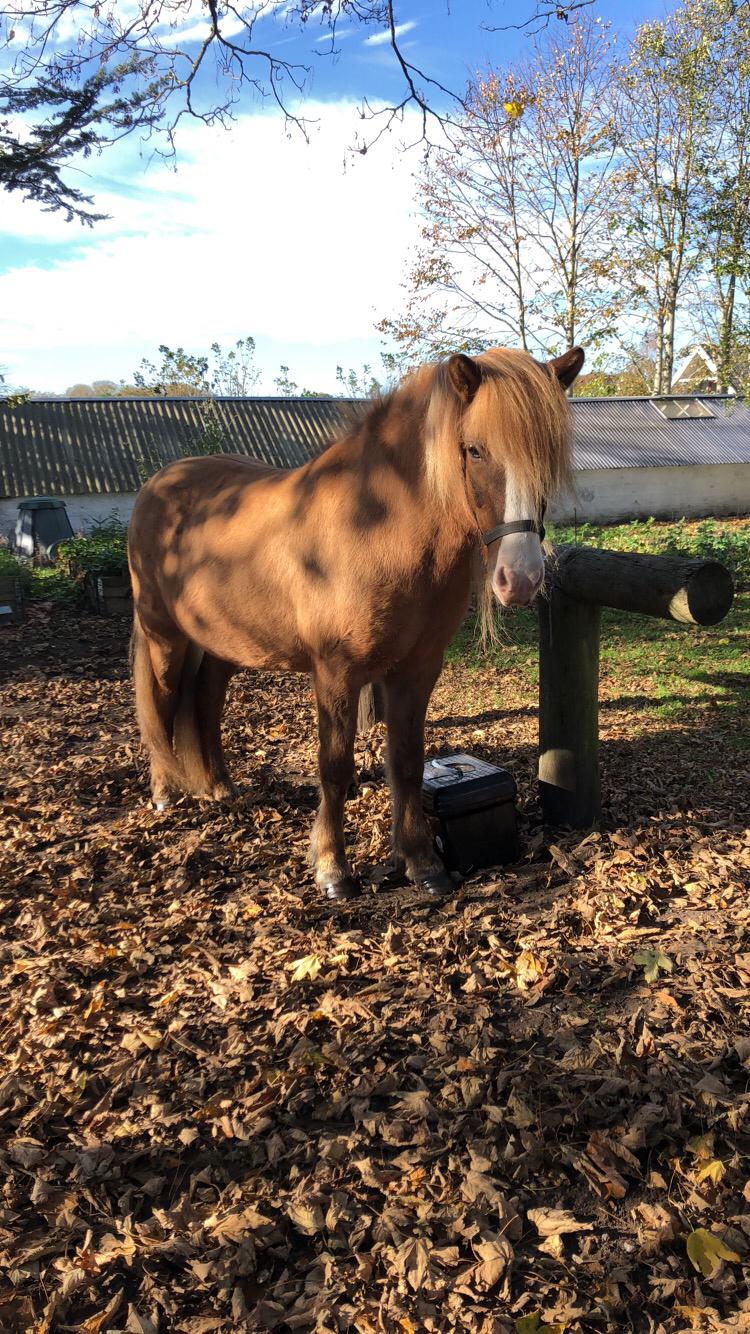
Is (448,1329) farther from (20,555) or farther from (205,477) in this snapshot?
(20,555)

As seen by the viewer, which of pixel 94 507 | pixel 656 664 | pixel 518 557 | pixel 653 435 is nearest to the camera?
pixel 518 557

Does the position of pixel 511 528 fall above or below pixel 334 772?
above

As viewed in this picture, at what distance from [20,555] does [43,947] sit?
39.4 feet

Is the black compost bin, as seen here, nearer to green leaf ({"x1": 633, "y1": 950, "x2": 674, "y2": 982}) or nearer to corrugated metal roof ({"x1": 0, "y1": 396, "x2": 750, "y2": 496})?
corrugated metal roof ({"x1": 0, "y1": 396, "x2": 750, "y2": 496})

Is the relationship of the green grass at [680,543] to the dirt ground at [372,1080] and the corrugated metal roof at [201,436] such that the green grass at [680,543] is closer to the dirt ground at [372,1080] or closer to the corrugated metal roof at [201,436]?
the corrugated metal roof at [201,436]

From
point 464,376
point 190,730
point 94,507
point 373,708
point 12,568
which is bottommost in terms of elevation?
point 373,708

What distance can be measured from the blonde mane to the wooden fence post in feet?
4.10

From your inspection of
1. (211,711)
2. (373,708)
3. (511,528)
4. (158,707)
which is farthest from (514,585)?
(373,708)

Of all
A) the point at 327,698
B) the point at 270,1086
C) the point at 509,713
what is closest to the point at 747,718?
the point at 509,713

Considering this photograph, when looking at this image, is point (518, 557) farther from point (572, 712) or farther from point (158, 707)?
point (158, 707)

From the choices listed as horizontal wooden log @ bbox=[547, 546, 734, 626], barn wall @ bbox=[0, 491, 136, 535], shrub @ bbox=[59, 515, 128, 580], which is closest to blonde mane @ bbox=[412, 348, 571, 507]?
horizontal wooden log @ bbox=[547, 546, 734, 626]

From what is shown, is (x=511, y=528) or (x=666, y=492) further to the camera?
(x=666, y=492)

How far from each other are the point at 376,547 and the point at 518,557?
2.31 ft

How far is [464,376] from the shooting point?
9.52ft
